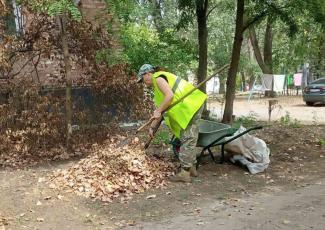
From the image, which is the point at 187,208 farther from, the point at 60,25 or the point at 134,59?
the point at 134,59

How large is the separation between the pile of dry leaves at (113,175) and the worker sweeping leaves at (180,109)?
37 centimetres

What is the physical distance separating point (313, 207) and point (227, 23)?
34033 mm

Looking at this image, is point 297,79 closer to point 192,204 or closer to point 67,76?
point 67,76

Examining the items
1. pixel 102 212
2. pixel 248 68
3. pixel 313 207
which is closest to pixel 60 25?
pixel 102 212

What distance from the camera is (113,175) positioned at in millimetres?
6973

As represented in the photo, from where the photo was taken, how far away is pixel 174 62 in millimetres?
14219

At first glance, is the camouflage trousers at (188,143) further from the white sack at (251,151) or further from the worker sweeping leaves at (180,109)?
the white sack at (251,151)

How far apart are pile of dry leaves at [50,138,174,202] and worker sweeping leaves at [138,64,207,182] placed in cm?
37

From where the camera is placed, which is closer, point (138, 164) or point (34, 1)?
→ point (138, 164)

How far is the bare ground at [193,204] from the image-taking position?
19.1 feet

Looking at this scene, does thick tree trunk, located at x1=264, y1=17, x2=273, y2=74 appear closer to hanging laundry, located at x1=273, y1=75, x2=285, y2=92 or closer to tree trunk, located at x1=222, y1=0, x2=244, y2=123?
hanging laundry, located at x1=273, y1=75, x2=285, y2=92

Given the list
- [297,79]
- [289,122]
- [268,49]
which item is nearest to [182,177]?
[289,122]

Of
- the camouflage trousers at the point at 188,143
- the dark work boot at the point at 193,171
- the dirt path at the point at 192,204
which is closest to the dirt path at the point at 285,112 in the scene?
the dirt path at the point at 192,204

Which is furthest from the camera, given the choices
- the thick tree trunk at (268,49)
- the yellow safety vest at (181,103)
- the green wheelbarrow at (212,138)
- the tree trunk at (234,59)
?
the thick tree trunk at (268,49)
